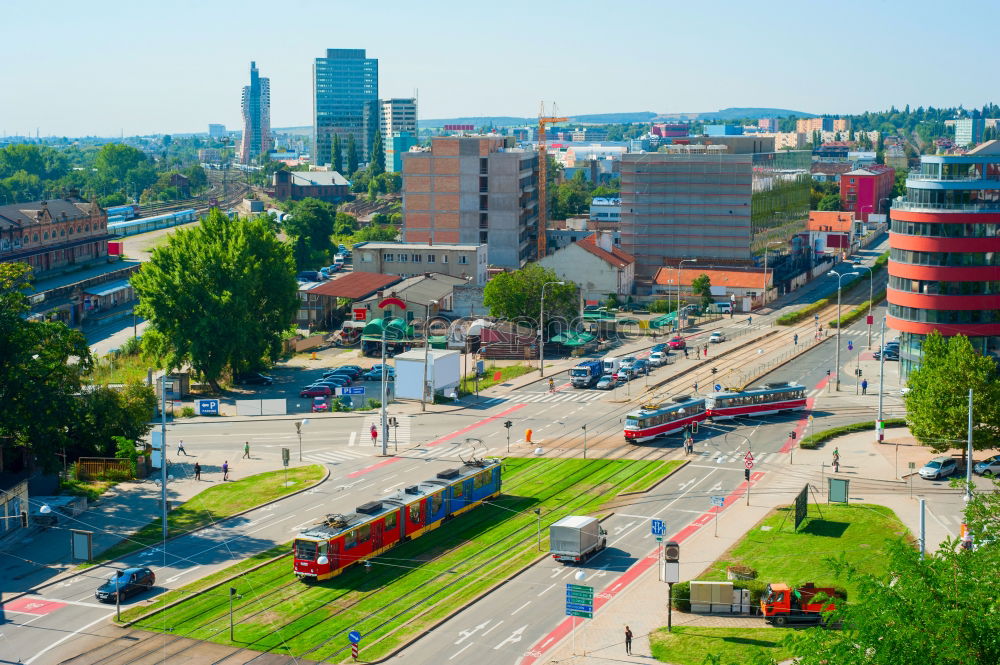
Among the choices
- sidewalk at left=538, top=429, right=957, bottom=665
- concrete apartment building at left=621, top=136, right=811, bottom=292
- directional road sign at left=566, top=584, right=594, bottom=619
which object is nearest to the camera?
directional road sign at left=566, top=584, right=594, bottom=619

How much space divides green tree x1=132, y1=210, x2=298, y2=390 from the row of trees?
24627 millimetres

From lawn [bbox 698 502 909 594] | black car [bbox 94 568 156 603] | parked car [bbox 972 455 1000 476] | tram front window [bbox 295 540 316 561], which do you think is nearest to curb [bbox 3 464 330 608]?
black car [bbox 94 568 156 603]

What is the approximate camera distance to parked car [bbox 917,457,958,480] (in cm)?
7844

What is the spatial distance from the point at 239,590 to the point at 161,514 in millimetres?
15925

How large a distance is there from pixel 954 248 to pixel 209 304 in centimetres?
7065

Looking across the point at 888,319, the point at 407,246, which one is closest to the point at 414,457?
the point at 888,319

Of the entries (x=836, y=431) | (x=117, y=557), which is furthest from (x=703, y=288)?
(x=117, y=557)

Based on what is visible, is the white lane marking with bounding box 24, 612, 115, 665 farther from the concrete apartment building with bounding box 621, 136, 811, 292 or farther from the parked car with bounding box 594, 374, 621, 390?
the concrete apartment building with bounding box 621, 136, 811, 292

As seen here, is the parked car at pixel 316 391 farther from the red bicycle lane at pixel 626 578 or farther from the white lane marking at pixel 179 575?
the white lane marking at pixel 179 575

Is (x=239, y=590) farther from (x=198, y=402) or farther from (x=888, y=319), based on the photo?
(x=888, y=319)

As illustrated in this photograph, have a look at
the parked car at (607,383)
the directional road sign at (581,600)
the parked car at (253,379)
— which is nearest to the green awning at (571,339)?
the parked car at (607,383)

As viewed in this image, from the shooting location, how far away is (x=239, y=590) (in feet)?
191

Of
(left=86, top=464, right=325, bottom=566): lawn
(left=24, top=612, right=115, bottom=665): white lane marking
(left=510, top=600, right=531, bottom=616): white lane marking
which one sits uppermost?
(left=86, top=464, right=325, bottom=566): lawn

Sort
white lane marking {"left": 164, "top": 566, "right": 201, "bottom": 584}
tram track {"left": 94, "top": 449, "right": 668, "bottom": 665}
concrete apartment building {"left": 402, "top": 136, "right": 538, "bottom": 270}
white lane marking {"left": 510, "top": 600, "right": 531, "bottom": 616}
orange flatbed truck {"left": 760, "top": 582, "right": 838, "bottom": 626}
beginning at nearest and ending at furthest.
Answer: tram track {"left": 94, "top": 449, "right": 668, "bottom": 665}, orange flatbed truck {"left": 760, "top": 582, "right": 838, "bottom": 626}, white lane marking {"left": 510, "top": 600, "right": 531, "bottom": 616}, white lane marking {"left": 164, "top": 566, "right": 201, "bottom": 584}, concrete apartment building {"left": 402, "top": 136, "right": 538, "bottom": 270}
